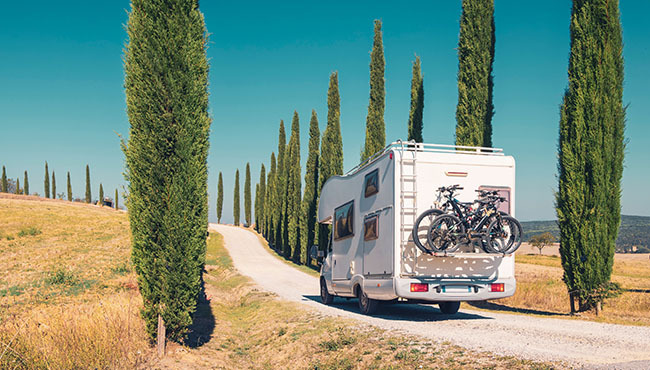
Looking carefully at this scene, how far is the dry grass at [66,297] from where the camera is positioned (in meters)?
7.46

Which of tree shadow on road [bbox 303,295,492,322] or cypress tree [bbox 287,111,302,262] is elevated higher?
cypress tree [bbox 287,111,302,262]

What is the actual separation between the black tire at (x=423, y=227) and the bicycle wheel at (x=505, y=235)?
122 centimetres

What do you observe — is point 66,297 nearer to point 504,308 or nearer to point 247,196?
point 504,308

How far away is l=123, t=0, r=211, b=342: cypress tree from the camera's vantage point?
27.6 ft

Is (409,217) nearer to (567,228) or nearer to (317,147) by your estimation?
(567,228)

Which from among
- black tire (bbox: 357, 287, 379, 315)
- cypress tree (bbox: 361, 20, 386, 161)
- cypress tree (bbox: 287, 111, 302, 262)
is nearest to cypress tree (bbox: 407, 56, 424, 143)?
cypress tree (bbox: 361, 20, 386, 161)

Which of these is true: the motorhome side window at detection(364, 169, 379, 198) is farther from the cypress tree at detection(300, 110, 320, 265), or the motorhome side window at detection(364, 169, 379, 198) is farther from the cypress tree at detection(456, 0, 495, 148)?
the cypress tree at detection(300, 110, 320, 265)

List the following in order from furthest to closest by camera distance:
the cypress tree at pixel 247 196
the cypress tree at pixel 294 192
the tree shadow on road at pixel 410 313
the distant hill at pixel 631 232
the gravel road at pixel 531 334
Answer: the distant hill at pixel 631 232 < the cypress tree at pixel 247 196 < the cypress tree at pixel 294 192 < the tree shadow on road at pixel 410 313 < the gravel road at pixel 531 334

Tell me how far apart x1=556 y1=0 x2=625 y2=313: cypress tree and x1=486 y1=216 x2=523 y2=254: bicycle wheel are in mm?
2962

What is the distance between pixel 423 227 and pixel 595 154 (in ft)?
17.3

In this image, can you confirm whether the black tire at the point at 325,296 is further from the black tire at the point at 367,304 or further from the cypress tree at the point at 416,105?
the cypress tree at the point at 416,105

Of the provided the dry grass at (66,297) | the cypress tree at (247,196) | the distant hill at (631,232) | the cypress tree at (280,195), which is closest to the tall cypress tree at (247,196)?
the cypress tree at (247,196)

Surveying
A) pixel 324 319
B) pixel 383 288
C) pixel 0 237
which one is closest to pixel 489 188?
pixel 383 288

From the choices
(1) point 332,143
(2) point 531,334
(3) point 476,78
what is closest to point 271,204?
(1) point 332,143
